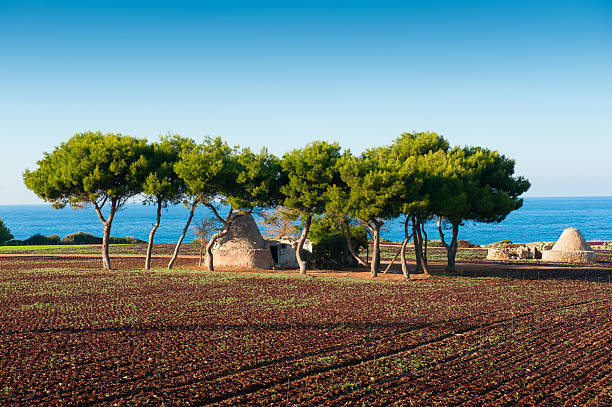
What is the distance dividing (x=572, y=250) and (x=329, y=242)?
842 inches

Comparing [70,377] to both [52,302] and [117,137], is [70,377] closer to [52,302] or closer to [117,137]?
[52,302]

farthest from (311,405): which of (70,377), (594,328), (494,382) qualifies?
(594,328)

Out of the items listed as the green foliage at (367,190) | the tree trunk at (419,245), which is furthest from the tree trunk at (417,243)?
the green foliage at (367,190)

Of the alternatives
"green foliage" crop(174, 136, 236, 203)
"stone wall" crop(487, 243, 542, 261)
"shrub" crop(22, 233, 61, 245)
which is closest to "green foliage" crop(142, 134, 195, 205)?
"green foliage" crop(174, 136, 236, 203)

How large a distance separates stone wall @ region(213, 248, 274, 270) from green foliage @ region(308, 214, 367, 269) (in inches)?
137

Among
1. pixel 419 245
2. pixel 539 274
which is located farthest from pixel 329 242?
pixel 539 274

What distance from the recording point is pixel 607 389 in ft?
30.5

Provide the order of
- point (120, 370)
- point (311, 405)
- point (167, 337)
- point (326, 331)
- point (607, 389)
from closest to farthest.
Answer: point (311, 405) → point (607, 389) → point (120, 370) → point (167, 337) → point (326, 331)

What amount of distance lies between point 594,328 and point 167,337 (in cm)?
1162

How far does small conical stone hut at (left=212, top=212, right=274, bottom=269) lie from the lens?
35.4 m

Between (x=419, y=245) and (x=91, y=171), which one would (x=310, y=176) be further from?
(x=91, y=171)

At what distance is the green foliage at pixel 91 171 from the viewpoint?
30.3m

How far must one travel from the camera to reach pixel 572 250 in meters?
42.9

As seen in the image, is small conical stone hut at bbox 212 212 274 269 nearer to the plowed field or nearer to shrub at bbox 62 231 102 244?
the plowed field
